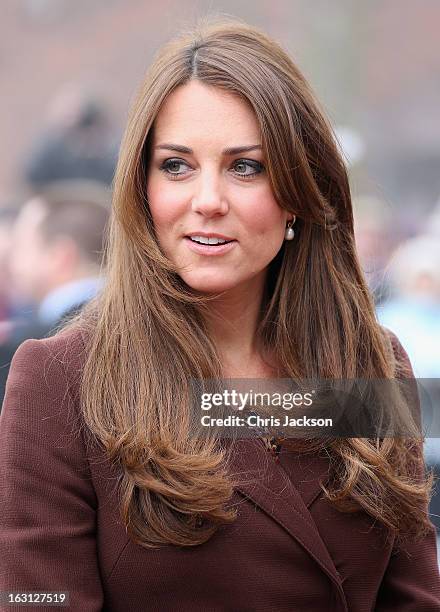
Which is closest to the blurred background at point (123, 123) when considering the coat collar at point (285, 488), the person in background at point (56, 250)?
the person in background at point (56, 250)

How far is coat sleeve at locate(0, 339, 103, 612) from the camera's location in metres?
2.15

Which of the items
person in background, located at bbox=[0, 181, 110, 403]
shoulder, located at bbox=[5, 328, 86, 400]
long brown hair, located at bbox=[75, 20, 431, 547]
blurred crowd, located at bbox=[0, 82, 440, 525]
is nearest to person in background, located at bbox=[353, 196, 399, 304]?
blurred crowd, located at bbox=[0, 82, 440, 525]

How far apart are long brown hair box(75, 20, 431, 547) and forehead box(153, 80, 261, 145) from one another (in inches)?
0.8

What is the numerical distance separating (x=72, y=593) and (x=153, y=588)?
0.16 m

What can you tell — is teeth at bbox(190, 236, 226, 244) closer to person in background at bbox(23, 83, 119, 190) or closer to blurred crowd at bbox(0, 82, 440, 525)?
blurred crowd at bbox(0, 82, 440, 525)

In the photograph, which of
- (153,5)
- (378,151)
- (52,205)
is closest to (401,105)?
(378,151)

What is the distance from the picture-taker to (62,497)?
2.19m

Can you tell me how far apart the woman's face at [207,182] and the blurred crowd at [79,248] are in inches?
37.2

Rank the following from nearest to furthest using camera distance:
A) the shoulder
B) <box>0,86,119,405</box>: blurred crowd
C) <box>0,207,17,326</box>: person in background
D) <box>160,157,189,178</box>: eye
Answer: the shoulder, <box>160,157,189,178</box>: eye, <box>0,86,119,405</box>: blurred crowd, <box>0,207,17,326</box>: person in background

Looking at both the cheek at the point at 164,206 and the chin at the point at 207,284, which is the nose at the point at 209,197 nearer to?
the cheek at the point at 164,206

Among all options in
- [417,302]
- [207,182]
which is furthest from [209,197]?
[417,302]

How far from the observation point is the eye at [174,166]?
2365mm

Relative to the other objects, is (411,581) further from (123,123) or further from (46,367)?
(123,123)

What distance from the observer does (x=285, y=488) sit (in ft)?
7.73
